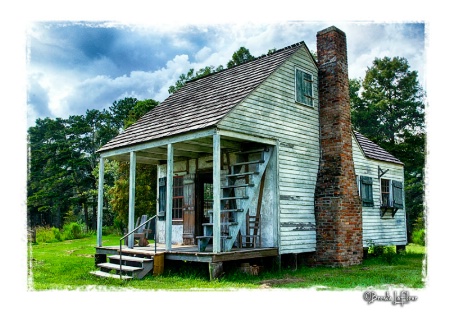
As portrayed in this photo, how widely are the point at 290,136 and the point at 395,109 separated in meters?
23.1

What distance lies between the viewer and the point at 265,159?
1128 centimetres

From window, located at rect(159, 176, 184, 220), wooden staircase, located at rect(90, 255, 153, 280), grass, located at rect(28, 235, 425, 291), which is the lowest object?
grass, located at rect(28, 235, 425, 291)

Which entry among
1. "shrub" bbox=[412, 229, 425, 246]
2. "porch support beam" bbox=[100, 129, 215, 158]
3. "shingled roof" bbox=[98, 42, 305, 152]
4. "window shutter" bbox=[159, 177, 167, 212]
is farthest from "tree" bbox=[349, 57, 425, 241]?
"porch support beam" bbox=[100, 129, 215, 158]

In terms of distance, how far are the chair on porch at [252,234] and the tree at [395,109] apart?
1799 cm

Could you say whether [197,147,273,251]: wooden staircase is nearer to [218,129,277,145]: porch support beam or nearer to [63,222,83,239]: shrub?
[218,129,277,145]: porch support beam

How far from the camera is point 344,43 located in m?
13.2

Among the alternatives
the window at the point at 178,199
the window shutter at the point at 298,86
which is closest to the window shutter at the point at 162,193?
the window at the point at 178,199

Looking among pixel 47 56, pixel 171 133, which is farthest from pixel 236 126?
pixel 47 56

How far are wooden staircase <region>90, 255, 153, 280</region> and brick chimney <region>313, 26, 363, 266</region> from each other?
500cm

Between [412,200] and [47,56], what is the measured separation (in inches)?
1037

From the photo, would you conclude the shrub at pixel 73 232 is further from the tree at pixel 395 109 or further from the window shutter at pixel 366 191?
the tree at pixel 395 109

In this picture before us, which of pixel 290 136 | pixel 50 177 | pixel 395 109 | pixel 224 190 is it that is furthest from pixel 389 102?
pixel 50 177

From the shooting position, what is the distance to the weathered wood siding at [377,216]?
14586mm

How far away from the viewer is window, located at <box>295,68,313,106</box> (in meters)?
12.5
